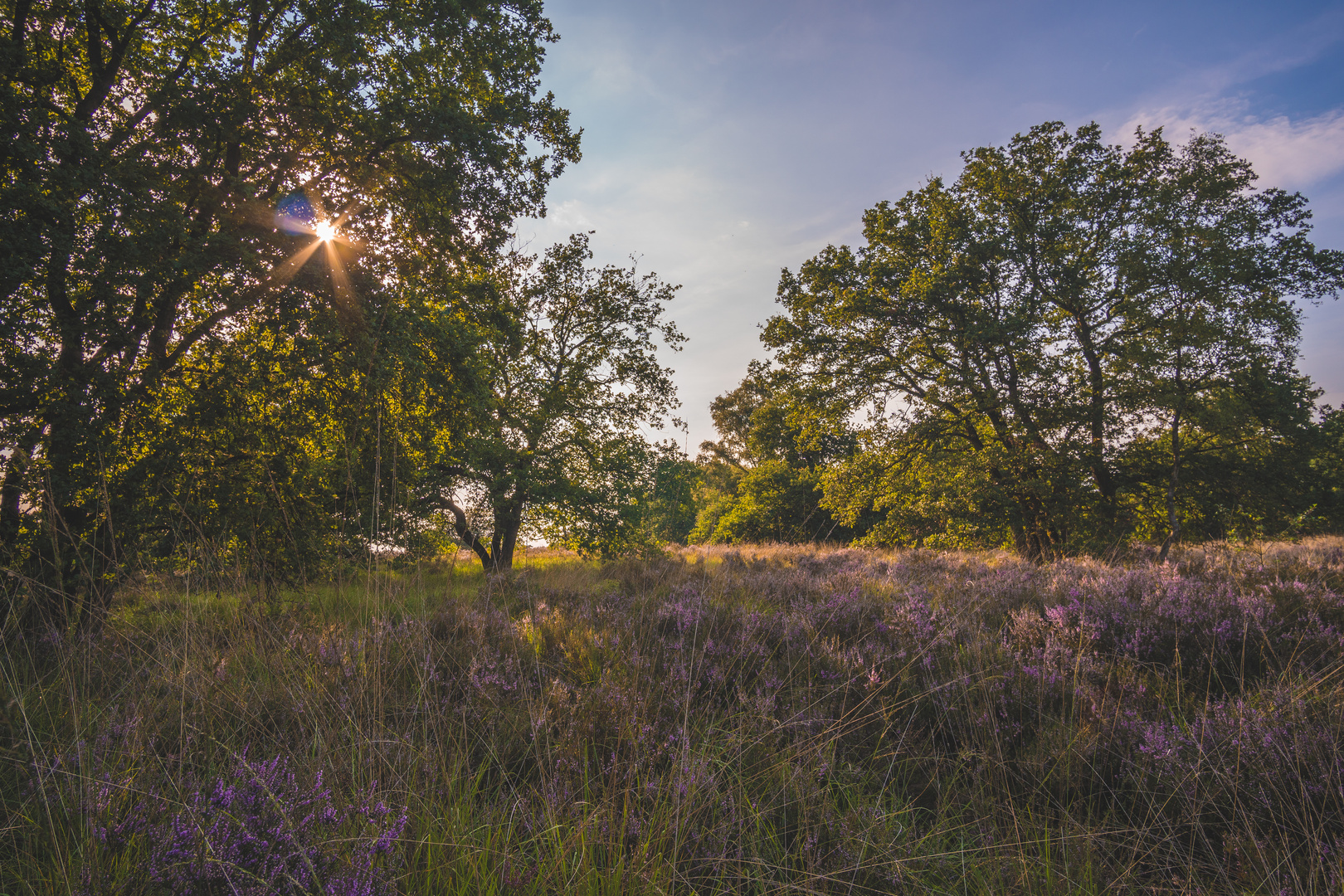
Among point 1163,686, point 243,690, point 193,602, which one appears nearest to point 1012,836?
point 1163,686

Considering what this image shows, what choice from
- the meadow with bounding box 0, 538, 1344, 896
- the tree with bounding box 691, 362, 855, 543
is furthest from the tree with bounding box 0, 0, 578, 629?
the tree with bounding box 691, 362, 855, 543

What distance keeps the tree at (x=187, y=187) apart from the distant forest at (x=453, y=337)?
0.14ft

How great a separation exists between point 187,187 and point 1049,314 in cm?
1847

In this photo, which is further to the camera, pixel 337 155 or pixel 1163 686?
pixel 337 155

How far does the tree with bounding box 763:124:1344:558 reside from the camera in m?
11.6

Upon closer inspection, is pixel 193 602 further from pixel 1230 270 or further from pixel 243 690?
pixel 1230 270

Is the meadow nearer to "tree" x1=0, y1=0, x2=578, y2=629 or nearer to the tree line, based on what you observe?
"tree" x1=0, y1=0, x2=578, y2=629

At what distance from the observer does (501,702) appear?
2.79 meters

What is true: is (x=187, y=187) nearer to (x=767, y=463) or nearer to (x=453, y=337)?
(x=453, y=337)

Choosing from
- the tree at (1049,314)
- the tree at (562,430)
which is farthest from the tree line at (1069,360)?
the tree at (562,430)

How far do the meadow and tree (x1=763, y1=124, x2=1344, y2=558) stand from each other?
10.5 meters

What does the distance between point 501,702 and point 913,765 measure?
7.45ft

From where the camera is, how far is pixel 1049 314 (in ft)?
44.5

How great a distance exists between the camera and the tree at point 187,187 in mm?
4129
